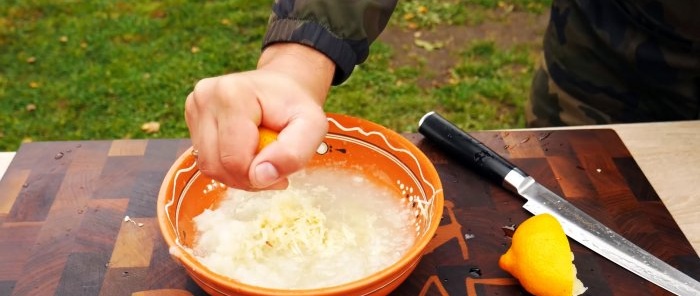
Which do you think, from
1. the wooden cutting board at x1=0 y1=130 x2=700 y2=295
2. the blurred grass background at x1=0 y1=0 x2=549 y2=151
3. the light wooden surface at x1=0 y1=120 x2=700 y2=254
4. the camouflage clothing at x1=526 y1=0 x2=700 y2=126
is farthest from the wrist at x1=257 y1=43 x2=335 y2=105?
the blurred grass background at x1=0 y1=0 x2=549 y2=151

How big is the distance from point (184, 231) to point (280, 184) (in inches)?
8.7

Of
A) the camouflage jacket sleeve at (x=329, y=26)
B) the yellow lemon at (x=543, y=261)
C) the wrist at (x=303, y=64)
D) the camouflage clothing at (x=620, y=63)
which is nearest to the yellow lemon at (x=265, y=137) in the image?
the wrist at (x=303, y=64)

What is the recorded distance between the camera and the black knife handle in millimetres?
1396

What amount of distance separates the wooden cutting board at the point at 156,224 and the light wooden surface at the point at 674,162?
0.03 meters

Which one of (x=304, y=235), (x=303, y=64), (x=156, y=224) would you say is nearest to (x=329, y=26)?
(x=303, y=64)

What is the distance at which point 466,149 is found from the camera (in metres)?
1.45

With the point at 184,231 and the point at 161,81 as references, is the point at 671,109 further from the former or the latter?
the point at 161,81

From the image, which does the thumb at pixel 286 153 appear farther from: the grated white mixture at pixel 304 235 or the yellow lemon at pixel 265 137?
the grated white mixture at pixel 304 235

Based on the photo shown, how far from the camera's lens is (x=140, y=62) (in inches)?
139

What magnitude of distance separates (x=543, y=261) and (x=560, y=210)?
0.76ft

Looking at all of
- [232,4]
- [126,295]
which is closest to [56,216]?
[126,295]

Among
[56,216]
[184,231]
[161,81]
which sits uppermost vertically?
[184,231]

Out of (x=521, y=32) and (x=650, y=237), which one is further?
(x=521, y=32)

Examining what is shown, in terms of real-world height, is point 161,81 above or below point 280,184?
below
